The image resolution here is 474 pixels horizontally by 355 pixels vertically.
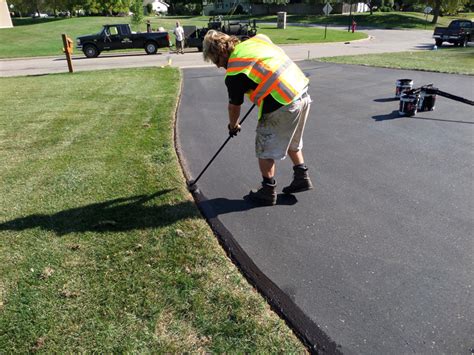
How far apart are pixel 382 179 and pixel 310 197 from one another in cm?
107

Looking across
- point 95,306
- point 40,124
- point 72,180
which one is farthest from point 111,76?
point 95,306

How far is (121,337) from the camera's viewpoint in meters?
2.44

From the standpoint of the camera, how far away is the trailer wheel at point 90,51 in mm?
21359

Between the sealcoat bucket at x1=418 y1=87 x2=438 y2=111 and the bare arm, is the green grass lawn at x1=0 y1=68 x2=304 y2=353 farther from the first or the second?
the sealcoat bucket at x1=418 y1=87 x2=438 y2=111

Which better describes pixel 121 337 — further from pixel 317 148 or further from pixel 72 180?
pixel 317 148

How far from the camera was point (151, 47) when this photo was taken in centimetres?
2225

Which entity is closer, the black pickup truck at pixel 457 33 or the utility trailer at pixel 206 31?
the black pickup truck at pixel 457 33

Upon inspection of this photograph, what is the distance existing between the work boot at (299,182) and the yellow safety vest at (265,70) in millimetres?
997

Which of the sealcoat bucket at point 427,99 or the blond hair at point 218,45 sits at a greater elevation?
the blond hair at point 218,45

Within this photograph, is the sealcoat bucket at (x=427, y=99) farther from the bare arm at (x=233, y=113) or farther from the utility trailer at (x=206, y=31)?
the utility trailer at (x=206, y=31)

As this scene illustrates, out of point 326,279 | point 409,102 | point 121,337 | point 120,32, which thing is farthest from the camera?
point 120,32

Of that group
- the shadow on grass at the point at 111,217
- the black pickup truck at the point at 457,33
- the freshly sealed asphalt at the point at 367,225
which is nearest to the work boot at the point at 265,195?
the freshly sealed asphalt at the point at 367,225

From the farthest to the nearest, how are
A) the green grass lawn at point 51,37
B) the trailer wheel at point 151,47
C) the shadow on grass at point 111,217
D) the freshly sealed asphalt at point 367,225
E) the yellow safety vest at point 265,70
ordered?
the green grass lawn at point 51,37
the trailer wheel at point 151,47
the shadow on grass at point 111,217
the yellow safety vest at point 265,70
the freshly sealed asphalt at point 367,225

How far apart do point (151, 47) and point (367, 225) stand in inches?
844
